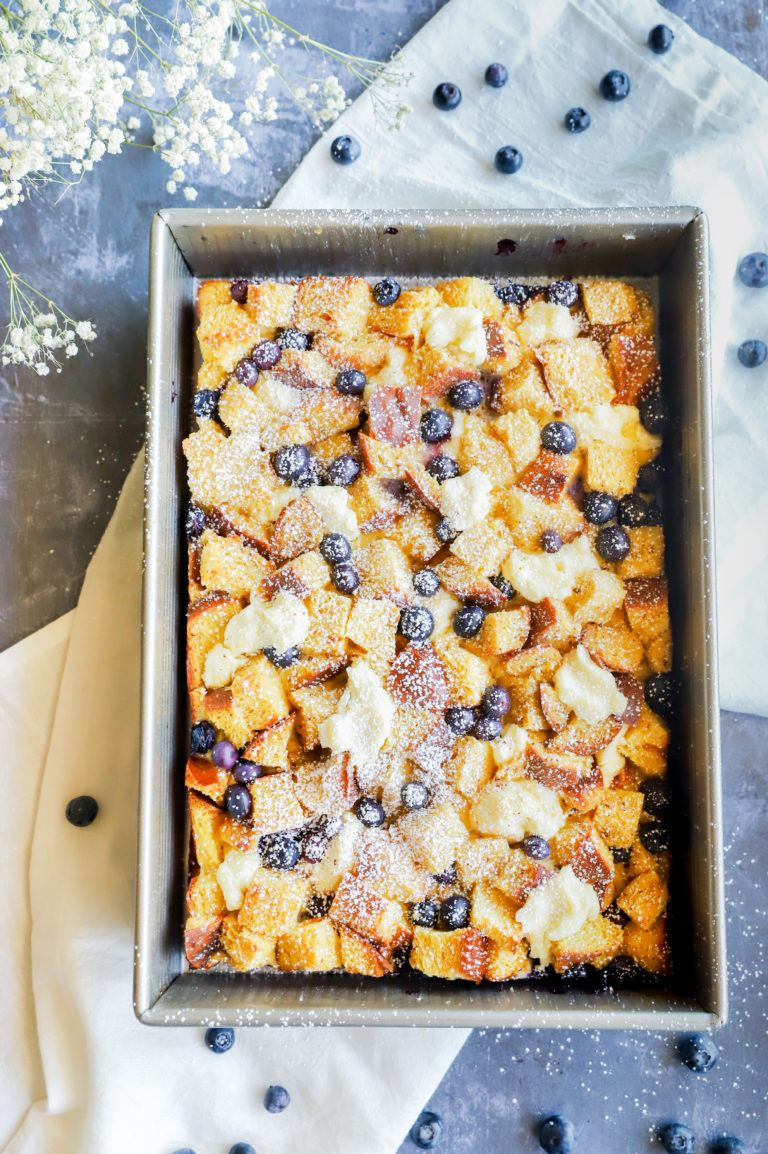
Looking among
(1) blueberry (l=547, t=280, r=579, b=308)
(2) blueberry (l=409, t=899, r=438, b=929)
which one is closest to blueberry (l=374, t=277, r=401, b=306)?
(1) blueberry (l=547, t=280, r=579, b=308)

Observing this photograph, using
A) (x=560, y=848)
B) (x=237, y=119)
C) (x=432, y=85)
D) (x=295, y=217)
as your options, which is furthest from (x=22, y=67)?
(x=560, y=848)

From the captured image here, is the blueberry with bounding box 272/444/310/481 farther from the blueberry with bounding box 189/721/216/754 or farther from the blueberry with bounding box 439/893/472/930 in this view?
the blueberry with bounding box 439/893/472/930

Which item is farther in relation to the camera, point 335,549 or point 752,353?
point 752,353

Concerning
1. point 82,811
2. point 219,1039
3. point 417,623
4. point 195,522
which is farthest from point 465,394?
point 219,1039

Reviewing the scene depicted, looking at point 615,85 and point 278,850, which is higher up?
point 615,85

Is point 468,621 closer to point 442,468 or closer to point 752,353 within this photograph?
point 442,468

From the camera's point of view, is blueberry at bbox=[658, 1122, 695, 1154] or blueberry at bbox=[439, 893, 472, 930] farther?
blueberry at bbox=[658, 1122, 695, 1154]
